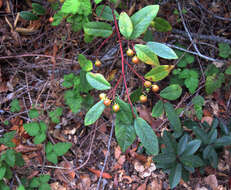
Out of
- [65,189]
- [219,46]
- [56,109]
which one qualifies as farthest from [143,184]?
[219,46]

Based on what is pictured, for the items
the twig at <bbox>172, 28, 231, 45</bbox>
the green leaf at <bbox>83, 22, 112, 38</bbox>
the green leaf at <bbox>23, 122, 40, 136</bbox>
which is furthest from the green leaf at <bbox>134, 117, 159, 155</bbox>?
the twig at <bbox>172, 28, 231, 45</bbox>

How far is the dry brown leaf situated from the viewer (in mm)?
1536

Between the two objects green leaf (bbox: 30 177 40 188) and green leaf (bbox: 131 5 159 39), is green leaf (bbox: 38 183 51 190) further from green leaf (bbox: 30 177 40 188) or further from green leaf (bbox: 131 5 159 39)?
green leaf (bbox: 131 5 159 39)

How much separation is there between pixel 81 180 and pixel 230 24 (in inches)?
77.7

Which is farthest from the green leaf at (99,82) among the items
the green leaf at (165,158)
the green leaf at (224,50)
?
the green leaf at (224,50)

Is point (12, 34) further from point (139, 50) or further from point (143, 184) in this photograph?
point (143, 184)

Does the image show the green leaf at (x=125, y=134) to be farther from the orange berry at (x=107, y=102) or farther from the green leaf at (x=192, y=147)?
the green leaf at (x=192, y=147)

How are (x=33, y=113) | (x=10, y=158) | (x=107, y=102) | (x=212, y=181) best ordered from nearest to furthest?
1. (x=107, y=102)
2. (x=10, y=158)
3. (x=212, y=181)
4. (x=33, y=113)

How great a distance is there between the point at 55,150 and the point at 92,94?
1.84 feet

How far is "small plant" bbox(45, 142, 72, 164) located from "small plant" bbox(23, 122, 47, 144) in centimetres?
9

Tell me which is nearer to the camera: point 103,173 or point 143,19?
point 143,19

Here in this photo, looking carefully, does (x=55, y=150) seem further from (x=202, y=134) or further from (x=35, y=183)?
(x=202, y=134)

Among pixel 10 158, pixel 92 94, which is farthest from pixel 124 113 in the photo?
pixel 10 158

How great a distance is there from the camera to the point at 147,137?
0.84 metres
